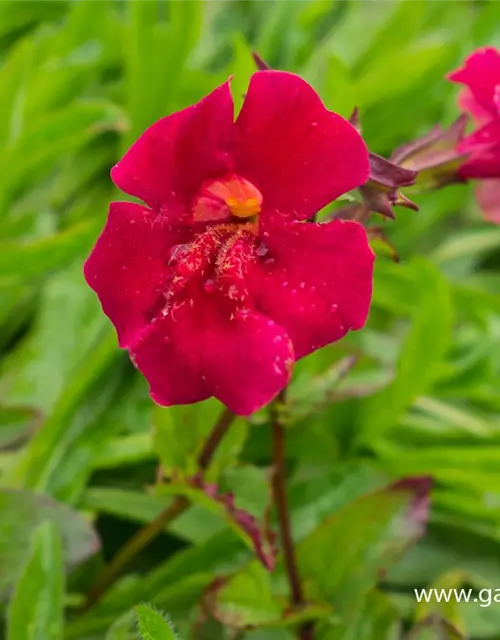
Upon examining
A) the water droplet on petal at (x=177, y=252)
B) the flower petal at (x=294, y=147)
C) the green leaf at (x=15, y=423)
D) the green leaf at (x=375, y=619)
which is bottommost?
the green leaf at (x=375, y=619)

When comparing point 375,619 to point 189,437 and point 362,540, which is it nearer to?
point 362,540

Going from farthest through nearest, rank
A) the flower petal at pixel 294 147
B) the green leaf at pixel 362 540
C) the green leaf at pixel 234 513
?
the green leaf at pixel 362 540
the green leaf at pixel 234 513
the flower petal at pixel 294 147

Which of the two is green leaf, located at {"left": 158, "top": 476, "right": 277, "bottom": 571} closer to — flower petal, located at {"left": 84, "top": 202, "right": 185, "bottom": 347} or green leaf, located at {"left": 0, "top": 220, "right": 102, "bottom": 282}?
flower petal, located at {"left": 84, "top": 202, "right": 185, "bottom": 347}

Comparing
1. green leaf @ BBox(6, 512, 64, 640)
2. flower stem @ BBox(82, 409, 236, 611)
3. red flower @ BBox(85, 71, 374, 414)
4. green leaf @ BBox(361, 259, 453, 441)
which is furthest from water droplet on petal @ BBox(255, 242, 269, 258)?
green leaf @ BBox(361, 259, 453, 441)

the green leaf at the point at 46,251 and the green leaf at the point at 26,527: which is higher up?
the green leaf at the point at 46,251

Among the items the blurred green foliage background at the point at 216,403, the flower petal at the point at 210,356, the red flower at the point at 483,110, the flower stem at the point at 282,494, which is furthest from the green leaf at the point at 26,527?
the red flower at the point at 483,110

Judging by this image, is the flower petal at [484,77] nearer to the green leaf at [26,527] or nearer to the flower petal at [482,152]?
the flower petal at [482,152]

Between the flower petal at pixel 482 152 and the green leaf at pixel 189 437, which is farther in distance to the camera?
the green leaf at pixel 189 437

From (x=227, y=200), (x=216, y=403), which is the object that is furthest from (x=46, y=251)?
(x=227, y=200)
